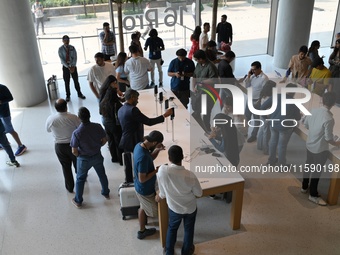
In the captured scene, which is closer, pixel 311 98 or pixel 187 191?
pixel 187 191

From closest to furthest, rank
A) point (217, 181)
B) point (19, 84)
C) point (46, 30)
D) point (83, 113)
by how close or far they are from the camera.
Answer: point (217, 181)
point (83, 113)
point (19, 84)
point (46, 30)

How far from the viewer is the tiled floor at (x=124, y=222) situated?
177 inches

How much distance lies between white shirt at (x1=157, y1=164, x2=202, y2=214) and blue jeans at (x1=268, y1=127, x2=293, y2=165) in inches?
96.9

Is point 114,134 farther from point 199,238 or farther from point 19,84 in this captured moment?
point 19,84

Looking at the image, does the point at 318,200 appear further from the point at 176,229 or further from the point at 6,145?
the point at 6,145

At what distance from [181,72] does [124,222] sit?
3032mm

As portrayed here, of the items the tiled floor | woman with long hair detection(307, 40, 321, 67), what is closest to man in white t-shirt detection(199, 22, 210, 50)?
woman with long hair detection(307, 40, 321, 67)

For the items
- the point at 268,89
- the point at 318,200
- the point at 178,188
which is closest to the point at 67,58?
the point at 268,89

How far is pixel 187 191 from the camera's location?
3.65 m

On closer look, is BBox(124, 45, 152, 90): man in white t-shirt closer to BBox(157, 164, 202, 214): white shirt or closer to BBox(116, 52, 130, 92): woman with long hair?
BBox(116, 52, 130, 92): woman with long hair

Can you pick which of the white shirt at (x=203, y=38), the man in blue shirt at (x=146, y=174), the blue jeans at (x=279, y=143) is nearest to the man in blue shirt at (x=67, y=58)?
the white shirt at (x=203, y=38)

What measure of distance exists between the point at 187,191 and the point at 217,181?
2.36 ft

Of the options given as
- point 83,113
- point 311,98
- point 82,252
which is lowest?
point 82,252

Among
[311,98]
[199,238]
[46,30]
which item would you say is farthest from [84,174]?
[46,30]
